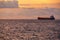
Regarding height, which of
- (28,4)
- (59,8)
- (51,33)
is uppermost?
(28,4)

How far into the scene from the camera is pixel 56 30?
109 cm

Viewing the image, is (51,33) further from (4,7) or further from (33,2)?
(33,2)

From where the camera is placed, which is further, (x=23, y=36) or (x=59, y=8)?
(x=59, y=8)

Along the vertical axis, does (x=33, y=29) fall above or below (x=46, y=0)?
below

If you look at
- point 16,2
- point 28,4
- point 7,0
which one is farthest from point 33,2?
point 7,0

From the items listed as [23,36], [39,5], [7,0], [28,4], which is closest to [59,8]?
[39,5]

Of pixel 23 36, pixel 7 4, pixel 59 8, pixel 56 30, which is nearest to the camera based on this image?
pixel 23 36

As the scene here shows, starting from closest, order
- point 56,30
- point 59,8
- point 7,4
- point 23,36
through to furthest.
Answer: point 23,36
point 56,30
point 59,8
point 7,4

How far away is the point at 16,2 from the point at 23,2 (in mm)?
140

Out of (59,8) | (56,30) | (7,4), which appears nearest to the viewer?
(56,30)

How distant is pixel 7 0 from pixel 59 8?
106 centimetres

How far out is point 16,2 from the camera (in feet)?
9.82

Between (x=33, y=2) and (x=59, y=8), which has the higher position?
(x=33, y=2)

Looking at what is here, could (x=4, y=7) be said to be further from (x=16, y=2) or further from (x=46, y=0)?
(x=46, y=0)
